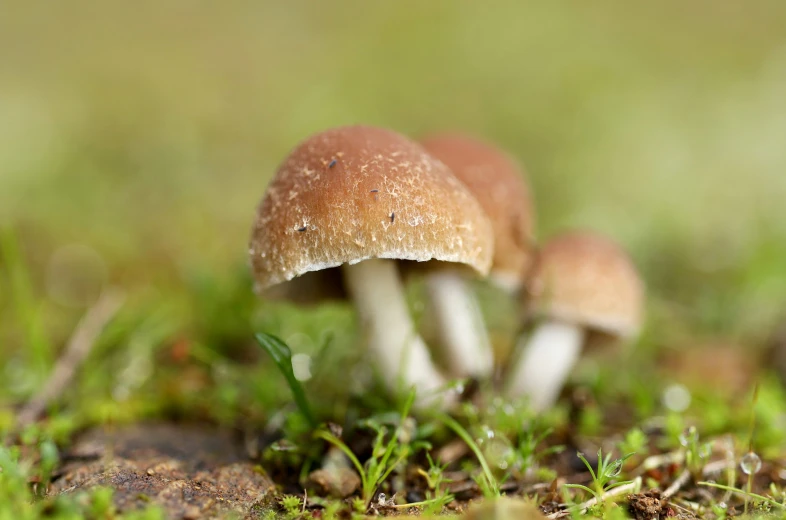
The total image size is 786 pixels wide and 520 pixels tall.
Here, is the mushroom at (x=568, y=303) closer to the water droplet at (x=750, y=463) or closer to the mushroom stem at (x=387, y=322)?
the mushroom stem at (x=387, y=322)

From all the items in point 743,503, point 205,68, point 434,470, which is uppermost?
point 205,68

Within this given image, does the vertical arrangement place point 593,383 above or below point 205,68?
below

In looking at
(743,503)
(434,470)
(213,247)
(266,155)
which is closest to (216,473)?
(434,470)

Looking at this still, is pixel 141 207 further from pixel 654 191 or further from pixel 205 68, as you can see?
pixel 654 191

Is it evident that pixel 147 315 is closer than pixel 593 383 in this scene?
No

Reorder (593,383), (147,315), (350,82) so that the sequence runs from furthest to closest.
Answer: (350,82), (147,315), (593,383)

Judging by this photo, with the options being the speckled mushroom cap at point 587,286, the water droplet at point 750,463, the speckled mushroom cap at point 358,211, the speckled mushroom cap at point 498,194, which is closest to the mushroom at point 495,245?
the speckled mushroom cap at point 498,194

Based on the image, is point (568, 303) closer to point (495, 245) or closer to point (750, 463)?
point (495, 245)
